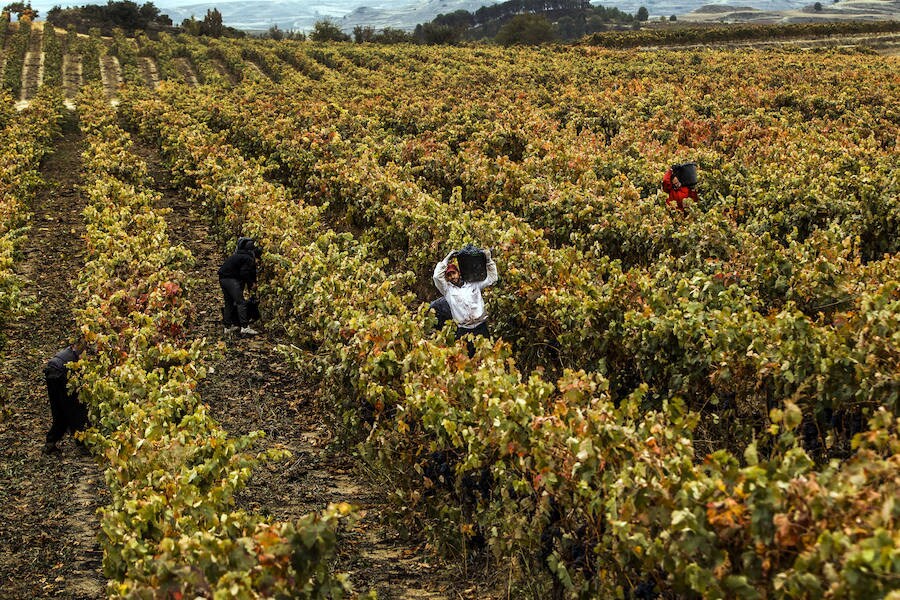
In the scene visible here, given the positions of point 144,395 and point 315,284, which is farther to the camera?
point 315,284

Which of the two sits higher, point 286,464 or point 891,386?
point 891,386

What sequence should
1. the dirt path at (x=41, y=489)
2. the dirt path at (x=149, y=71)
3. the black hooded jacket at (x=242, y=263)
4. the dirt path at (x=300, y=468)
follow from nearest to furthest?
the dirt path at (x=300, y=468), the dirt path at (x=41, y=489), the black hooded jacket at (x=242, y=263), the dirt path at (x=149, y=71)

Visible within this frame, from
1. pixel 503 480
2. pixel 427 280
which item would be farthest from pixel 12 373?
pixel 503 480

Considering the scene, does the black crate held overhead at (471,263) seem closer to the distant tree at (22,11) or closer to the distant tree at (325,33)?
the distant tree at (325,33)

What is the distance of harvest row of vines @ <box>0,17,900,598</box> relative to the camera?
5.18 metres

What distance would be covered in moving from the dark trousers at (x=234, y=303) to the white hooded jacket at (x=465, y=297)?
15.2 ft

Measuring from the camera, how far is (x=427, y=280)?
14.4m

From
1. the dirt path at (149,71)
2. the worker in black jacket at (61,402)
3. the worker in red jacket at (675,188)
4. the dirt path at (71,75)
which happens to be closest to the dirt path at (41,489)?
the worker in black jacket at (61,402)

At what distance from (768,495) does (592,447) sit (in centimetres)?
132

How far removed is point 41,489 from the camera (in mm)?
9539

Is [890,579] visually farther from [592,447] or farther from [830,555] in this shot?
[592,447]

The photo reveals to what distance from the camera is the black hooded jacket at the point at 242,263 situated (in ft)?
44.5

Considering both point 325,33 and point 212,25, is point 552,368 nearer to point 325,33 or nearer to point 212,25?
point 212,25

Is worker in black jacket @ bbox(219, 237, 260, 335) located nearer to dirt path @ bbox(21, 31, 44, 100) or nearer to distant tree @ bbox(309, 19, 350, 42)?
dirt path @ bbox(21, 31, 44, 100)
